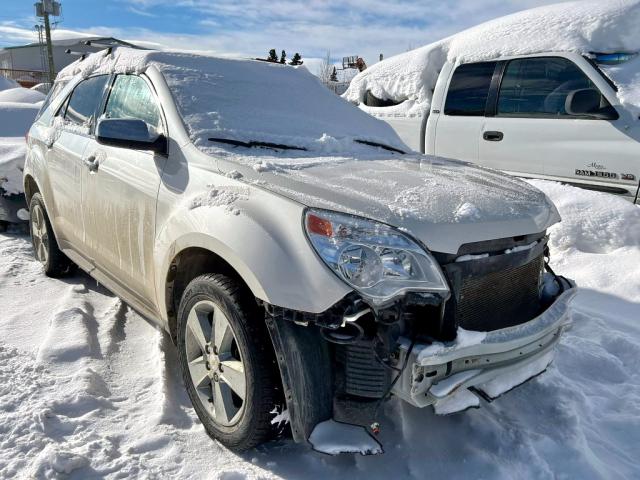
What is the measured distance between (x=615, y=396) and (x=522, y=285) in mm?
966

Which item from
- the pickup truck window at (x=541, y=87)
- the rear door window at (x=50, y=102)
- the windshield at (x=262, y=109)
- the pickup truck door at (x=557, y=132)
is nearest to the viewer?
the windshield at (x=262, y=109)

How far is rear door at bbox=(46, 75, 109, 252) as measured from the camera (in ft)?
11.9

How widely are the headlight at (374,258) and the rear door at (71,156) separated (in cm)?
224

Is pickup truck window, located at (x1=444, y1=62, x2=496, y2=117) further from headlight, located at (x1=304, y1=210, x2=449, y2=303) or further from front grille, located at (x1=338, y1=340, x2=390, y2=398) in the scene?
front grille, located at (x1=338, y1=340, x2=390, y2=398)

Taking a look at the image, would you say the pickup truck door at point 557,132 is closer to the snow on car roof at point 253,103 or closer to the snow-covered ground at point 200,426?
the snow-covered ground at point 200,426

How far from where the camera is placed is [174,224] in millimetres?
2486

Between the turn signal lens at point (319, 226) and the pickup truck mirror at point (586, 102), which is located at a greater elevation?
the pickup truck mirror at point (586, 102)

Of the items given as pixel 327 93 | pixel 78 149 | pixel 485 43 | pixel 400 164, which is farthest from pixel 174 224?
pixel 485 43

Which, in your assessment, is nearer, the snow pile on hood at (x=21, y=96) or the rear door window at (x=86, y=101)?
the rear door window at (x=86, y=101)

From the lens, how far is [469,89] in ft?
19.4

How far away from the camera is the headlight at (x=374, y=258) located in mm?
1889

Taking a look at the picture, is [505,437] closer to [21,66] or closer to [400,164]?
[400,164]

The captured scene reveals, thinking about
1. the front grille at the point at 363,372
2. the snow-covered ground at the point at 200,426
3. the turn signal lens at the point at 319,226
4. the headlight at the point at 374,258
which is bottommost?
the snow-covered ground at the point at 200,426

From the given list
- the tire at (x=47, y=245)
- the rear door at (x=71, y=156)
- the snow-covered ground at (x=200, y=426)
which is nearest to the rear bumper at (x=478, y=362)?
the snow-covered ground at (x=200, y=426)
